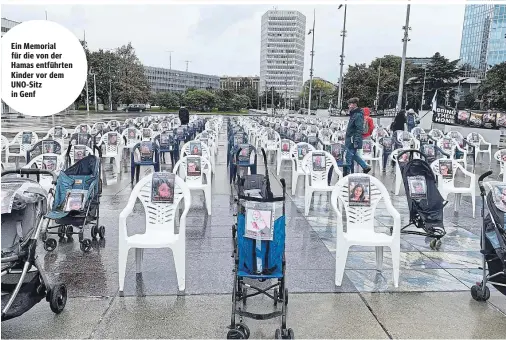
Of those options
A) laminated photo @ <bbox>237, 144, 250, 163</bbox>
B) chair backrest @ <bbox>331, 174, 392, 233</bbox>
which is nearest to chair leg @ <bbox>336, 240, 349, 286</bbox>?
chair backrest @ <bbox>331, 174, 392, 233</bbox>

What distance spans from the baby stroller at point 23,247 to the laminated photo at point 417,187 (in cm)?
394

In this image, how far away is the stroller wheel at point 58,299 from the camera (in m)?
3.41

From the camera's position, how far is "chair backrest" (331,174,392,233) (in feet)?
15.4

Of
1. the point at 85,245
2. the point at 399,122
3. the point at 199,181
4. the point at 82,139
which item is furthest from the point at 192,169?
the point at 399,122

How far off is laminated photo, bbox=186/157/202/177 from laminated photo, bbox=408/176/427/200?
3.09m

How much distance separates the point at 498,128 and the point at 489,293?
19325 mm

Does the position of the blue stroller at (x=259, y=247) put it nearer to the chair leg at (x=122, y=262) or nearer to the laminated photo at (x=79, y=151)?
the chair leg at (x=122, y=262)

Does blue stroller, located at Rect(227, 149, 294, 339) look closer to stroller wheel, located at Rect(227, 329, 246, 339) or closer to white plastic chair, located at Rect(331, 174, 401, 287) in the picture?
stroller wheel, located at Rect(227, 329, 246, 339)

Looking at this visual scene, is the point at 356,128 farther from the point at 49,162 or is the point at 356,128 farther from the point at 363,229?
the point at 49,162

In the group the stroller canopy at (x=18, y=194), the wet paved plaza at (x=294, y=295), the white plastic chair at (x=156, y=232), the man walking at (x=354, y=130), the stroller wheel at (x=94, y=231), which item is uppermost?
the man walking at (x=354, y=130)

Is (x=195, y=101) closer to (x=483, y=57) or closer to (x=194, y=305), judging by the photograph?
(x=483, y=57)

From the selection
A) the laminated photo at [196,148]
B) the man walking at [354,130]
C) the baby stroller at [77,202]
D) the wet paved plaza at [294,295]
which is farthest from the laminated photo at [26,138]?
the man walking at [354,130]

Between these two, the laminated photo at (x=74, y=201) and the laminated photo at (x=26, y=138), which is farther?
the laminated photo at (x=26, y=138)

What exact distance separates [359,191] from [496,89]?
34382 mm
